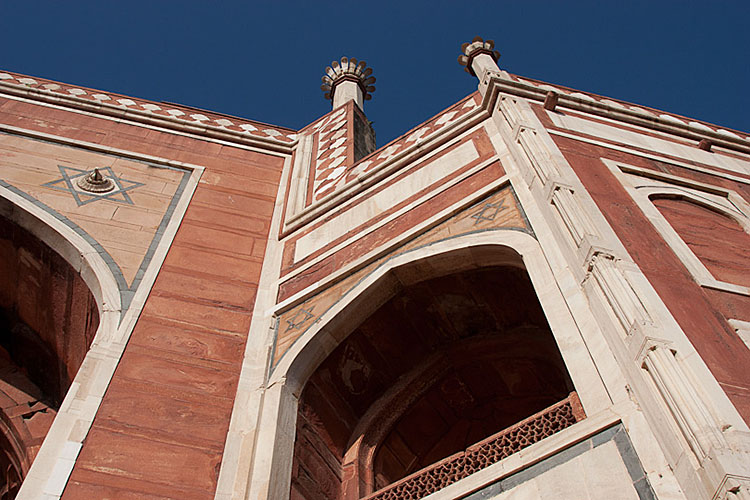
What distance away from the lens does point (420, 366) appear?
559 cm

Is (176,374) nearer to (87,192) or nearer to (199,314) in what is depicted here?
(199,314)

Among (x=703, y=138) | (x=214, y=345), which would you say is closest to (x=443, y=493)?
(x=214, y=345)

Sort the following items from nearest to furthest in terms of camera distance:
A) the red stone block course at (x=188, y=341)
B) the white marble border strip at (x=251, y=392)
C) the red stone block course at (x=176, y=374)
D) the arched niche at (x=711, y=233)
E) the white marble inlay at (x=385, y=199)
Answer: the white marble border strip at (x=251, y=392), the arched niche at (x=711, y=233), the red stone block course at (x=176, y=374), the red stone block course at (x=188, y=341), the white marble inlay at (x=385, y=199)

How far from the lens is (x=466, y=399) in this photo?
5.61 m

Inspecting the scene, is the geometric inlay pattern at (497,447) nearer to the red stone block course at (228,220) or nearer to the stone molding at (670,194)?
A: the stone molding at (670,194)

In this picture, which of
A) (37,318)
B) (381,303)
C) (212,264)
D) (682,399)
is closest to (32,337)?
(37,318)

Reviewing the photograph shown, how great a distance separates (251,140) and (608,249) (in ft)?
16.4

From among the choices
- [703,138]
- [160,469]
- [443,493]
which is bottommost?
[443,493]

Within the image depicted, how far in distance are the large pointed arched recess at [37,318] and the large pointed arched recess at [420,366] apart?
156 cm

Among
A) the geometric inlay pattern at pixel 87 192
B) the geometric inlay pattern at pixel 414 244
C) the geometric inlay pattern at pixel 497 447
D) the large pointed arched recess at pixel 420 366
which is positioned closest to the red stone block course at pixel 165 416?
the large pointed arched recess at pixel 420 366

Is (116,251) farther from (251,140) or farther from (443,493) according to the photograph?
(443,493)

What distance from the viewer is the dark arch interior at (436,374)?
519 centimetres

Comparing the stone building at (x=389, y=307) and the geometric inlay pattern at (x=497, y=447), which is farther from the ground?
the stone building at (x=389, y=307)

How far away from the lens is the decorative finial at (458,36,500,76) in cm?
750
